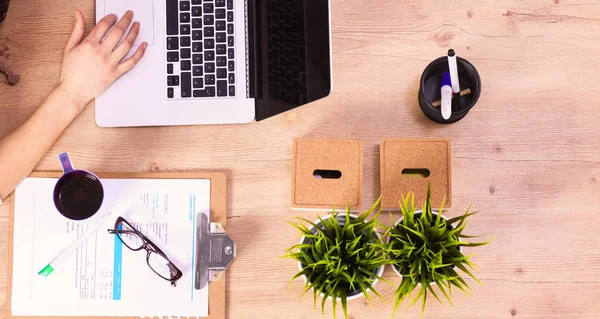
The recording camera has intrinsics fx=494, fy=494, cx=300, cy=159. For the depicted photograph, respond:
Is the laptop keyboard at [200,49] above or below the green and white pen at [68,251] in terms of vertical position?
above

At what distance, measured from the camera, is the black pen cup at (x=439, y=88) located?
0.91 m

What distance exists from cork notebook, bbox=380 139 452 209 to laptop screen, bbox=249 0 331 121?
18cm

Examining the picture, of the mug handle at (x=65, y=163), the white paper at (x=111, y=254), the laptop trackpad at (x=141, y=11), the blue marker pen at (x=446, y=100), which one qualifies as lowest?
the white paper at (x=111, y=254)

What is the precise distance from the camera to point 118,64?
0.98 m

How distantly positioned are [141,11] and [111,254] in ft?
1.60

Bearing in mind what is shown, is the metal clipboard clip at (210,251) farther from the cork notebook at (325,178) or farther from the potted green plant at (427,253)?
the potted green plant at (427,253)

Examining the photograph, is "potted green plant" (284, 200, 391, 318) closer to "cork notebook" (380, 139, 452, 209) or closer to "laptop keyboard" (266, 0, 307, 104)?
"cork notebook" (380, 139, 452, 209)

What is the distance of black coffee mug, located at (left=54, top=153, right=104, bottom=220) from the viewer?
91 cm

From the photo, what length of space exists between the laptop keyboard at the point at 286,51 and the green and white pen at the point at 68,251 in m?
0.42

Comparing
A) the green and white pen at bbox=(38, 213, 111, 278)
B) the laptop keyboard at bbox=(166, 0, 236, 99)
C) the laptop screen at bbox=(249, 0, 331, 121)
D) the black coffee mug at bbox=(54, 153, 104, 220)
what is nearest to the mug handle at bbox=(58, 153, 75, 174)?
the black coffee mug at bbox=(54, 153, 104, 220)

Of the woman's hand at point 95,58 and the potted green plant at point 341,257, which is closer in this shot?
the potted green plant at point 341,257

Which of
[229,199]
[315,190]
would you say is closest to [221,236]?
[229,199]

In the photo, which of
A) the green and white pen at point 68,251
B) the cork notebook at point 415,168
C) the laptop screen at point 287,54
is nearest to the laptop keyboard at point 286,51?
the laptop screen at point 287,54

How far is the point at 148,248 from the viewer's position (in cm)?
95
